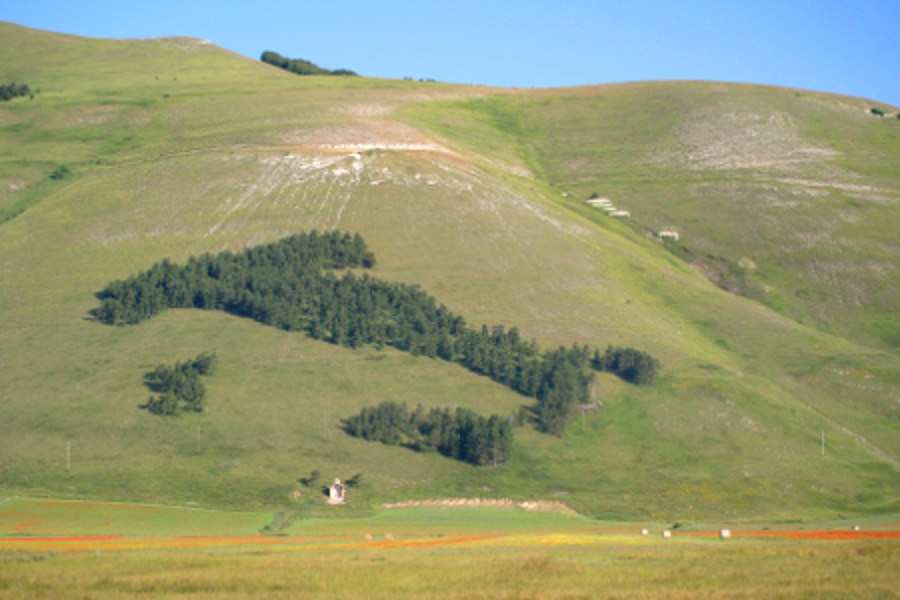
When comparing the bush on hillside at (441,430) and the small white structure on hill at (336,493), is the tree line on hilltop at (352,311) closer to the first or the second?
the bush on hillside at (441,430)

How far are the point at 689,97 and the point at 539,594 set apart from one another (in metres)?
162

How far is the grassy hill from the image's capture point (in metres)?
66.8

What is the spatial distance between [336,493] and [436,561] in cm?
2793

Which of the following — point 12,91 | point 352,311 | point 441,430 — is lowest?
point 441,430

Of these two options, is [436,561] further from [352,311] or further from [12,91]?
[12,91]

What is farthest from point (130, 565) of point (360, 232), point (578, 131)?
point (578, 131)

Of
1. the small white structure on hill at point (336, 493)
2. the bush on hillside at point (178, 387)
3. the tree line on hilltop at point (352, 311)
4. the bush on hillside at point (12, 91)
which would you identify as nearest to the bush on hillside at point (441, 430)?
the tree line on hilltop at point (352, 311)

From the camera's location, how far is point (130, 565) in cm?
3328

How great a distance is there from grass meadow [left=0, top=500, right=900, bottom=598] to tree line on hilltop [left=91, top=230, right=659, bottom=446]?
27.8m

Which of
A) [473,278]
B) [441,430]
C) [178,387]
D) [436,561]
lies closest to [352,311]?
[473,278]

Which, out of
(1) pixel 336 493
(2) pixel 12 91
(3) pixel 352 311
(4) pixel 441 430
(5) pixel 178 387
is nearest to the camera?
(1) pixel 336 493

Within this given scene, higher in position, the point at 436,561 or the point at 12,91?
the point at 12,91

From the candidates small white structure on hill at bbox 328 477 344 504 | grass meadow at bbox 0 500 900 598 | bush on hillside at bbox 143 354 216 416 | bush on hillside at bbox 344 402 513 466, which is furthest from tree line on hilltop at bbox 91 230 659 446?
grass meadow at bbox 0 500 900 598

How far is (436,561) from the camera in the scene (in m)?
34.5
